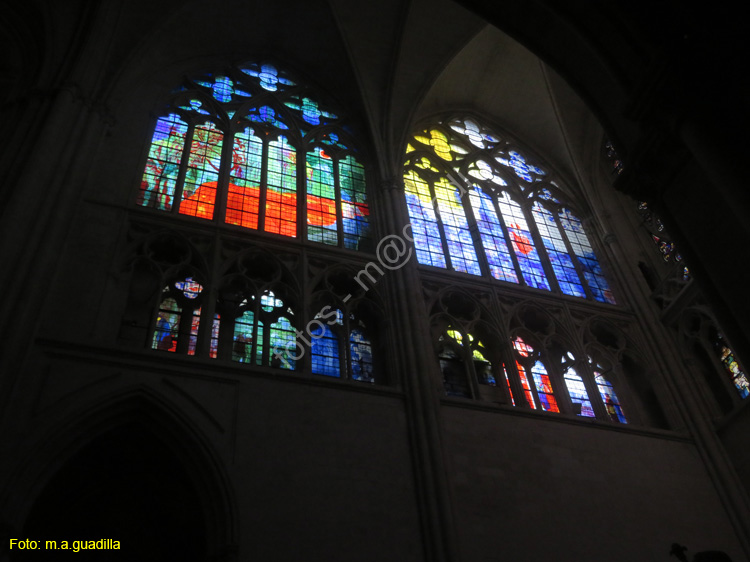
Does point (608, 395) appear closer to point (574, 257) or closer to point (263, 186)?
point (574, 257)

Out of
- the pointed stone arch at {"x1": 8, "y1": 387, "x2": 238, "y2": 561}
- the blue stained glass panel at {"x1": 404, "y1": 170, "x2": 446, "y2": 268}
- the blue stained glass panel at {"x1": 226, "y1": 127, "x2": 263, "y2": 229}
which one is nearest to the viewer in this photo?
the pointed stone arch at {"x1": 8, "y1": 387, "x2": 238, "y2": 561}

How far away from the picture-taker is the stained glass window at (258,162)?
10.3 metres

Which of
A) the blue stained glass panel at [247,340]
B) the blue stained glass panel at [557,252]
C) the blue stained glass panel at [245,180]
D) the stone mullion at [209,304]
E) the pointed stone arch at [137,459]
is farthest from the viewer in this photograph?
the blue stained glass panel at [557,252]

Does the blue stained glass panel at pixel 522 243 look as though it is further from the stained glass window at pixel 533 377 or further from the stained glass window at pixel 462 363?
the stained glass window at pixel 462 363

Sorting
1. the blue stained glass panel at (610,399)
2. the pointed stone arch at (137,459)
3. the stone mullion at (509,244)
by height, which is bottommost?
the pointed stone arch at (137,459)

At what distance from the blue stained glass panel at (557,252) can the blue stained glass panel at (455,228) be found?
5.26 ft

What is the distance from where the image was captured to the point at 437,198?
1271 cm

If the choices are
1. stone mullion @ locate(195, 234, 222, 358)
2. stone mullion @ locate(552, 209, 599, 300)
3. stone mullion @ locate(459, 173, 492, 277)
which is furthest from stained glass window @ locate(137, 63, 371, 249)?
stone mullion @ locate(552, 209, 599, 300)

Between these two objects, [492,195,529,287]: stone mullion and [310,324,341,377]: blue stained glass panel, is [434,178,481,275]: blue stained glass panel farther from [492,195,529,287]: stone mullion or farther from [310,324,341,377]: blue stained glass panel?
[310,324,341,377]: blue stained glass panel

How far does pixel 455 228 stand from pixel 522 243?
4.41 ft

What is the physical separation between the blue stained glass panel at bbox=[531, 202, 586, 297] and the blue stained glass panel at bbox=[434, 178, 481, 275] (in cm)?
160

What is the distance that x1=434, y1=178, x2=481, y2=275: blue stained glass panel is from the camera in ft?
37.6

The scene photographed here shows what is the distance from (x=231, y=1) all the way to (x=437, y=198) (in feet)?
17.4

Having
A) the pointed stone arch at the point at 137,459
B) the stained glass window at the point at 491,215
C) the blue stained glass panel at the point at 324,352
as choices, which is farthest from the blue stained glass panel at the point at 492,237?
the pointed stone arch at the point at 137,459
